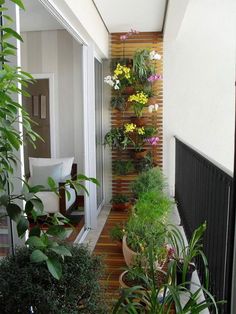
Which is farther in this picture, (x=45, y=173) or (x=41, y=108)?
(x=41, y=108)

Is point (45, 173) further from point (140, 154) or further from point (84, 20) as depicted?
point (84, 20)

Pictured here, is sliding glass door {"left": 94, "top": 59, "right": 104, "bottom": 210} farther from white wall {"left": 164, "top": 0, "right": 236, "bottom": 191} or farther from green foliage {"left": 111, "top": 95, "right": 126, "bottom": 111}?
white wall {"left": 164, "top": 0, "right": 236, "bottom": 191}

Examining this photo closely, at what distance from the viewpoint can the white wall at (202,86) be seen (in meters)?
4.49

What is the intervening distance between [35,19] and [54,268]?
13.5ft

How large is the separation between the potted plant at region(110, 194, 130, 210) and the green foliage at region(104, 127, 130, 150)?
775 mm

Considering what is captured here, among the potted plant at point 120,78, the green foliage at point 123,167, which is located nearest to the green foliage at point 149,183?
the green foliage at point 123,167

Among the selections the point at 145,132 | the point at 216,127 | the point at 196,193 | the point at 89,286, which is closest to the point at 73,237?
the point at 196,193

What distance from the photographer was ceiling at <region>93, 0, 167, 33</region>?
345 centimetres

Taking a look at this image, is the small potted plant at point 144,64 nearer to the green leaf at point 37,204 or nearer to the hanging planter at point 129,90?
the hanging planter at point 129,90

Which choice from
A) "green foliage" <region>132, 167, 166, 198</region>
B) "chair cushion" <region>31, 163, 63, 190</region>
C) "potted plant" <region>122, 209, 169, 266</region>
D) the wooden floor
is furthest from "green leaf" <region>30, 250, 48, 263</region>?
"chair cushion" <region>31, 163, 63, 190</region>

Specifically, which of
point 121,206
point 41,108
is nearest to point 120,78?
point 41,108

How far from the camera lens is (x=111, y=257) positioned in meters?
2.96

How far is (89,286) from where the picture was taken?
121cm

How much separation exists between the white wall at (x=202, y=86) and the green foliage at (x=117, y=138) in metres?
0.68
